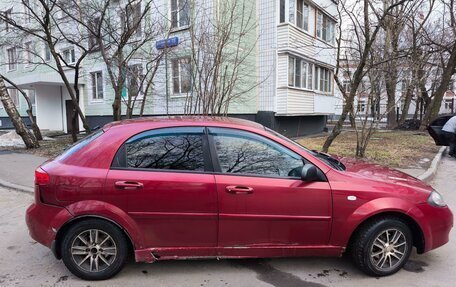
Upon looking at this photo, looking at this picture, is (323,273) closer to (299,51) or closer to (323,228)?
(323,228)

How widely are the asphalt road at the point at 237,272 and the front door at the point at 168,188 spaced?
376 mm

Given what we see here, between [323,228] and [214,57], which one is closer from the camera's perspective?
[323,228]

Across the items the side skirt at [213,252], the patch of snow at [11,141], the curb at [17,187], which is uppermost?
the patch of snow at [11,141]

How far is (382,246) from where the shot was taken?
3.51 meters

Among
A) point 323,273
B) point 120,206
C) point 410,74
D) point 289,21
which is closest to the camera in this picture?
point 120,206

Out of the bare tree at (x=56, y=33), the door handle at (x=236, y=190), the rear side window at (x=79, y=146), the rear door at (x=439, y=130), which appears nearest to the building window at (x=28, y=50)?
the bare tree at (x=56, y=33)

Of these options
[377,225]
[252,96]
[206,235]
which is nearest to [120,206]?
[206,235]

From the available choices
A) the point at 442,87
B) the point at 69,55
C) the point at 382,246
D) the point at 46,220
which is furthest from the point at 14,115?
the point at 442,87

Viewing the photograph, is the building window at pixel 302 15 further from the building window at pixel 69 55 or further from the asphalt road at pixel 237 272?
the asphalt road at pixel 237 272

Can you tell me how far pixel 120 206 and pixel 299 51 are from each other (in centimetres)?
1475

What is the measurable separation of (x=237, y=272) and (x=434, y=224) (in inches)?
80.6

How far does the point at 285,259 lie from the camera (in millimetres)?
3916

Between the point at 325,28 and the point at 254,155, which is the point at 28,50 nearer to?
the point at 254,155

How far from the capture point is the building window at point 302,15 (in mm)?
16828
